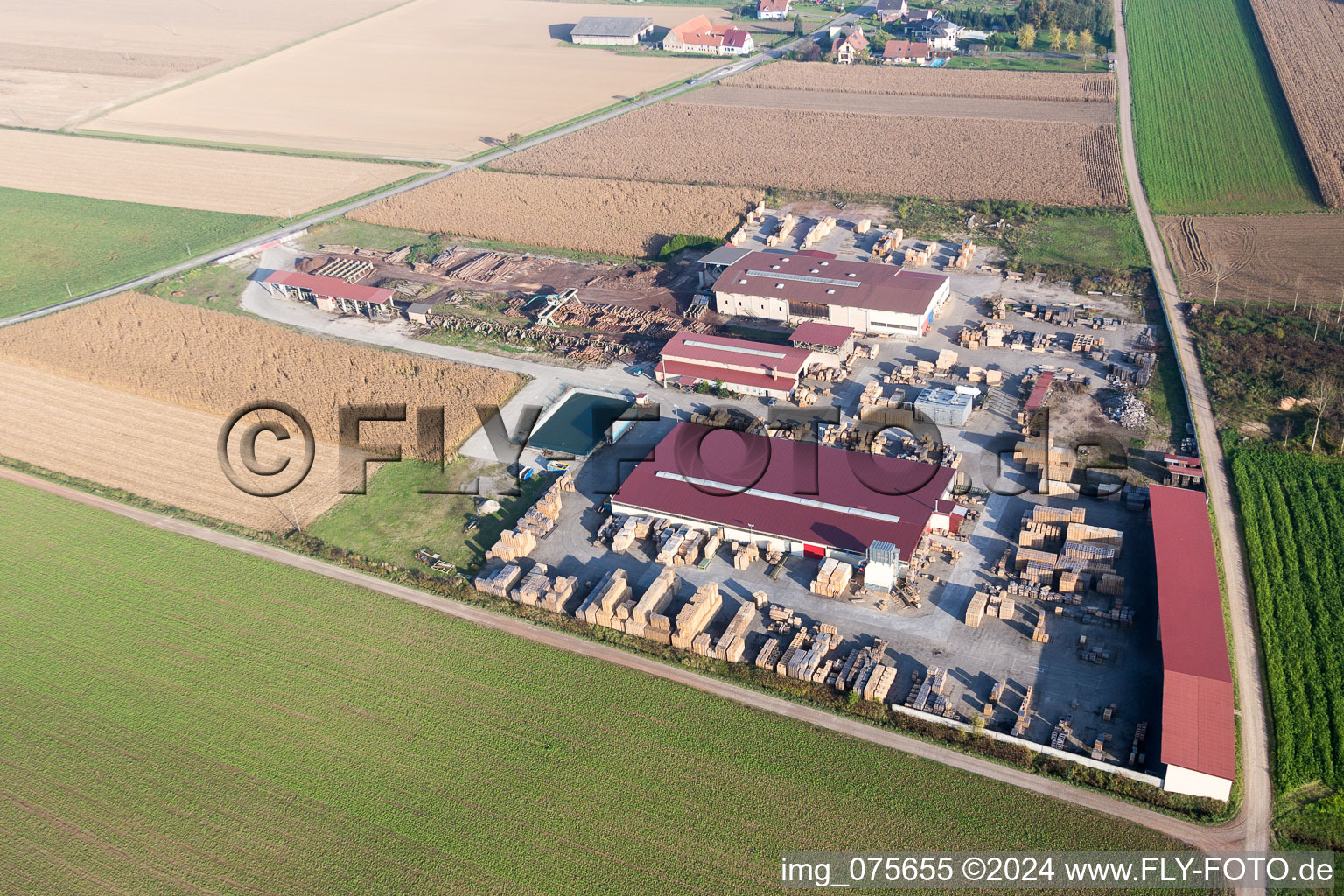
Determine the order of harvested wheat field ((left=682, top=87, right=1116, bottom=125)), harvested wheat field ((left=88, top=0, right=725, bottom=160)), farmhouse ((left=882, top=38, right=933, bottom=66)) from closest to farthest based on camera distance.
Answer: harvested wheat field ((left=682, top=87, right=1116, bottom=125)) → harvested wheat field ((left=88, top=0, right=725, bottom=160)) → farmhouse ((left=882, top=38, right=933, bottom=66))

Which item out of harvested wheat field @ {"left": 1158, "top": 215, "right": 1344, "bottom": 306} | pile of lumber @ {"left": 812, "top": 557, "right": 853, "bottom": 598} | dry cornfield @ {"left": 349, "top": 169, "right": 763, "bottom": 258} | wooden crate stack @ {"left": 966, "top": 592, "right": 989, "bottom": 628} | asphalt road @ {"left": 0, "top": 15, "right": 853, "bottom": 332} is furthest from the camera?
dry cornfield @ {"left": 349, "top": 169, "right": 763, "bottom": 258}

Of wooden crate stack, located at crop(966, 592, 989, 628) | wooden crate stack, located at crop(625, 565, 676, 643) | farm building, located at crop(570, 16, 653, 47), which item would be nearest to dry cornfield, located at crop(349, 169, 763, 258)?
wooden crate stack, located at crop(625, 565, 676, 643)

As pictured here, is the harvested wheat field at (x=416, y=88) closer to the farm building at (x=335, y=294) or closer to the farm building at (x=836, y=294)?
the farm building at (x=335, y=294)

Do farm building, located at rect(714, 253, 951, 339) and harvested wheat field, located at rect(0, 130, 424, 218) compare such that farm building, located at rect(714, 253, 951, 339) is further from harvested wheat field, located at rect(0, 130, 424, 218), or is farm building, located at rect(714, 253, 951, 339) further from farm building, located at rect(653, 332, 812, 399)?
harvested wheat field, located at rect(0, 130, 424, 218)

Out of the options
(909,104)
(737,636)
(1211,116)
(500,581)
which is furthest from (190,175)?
(1211,116)

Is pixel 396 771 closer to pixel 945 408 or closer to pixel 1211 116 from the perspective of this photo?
pixel 945 408

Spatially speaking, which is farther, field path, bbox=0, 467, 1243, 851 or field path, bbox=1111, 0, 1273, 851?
field path, bbox=1111, 0, 1273, 851

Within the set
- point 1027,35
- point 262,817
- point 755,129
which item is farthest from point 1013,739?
point 1027,35
